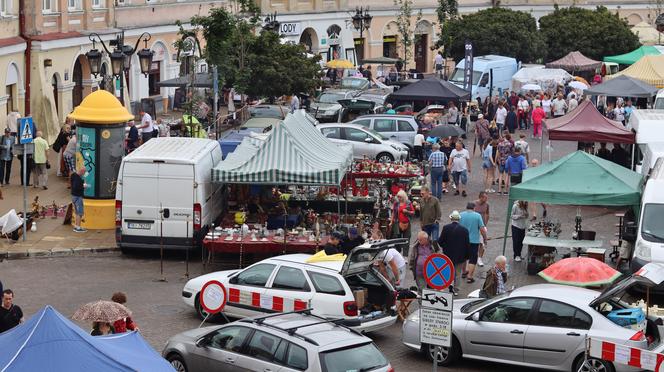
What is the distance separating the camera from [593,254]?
82.6ft

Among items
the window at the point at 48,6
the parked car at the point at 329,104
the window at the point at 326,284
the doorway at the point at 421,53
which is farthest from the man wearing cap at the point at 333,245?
the doorway at the point at 421,53

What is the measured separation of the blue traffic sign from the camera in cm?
1809

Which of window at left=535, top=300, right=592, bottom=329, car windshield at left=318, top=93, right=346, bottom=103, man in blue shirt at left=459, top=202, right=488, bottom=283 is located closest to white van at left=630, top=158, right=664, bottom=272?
man in blue shirt at left=459, top=202, right=488, bottom=283

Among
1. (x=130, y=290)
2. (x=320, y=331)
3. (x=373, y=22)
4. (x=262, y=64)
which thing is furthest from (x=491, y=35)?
(x=320, y=331)

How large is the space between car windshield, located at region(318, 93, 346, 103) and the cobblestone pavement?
16810 millimetres

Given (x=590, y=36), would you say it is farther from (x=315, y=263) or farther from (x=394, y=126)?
(x=315, y=263)

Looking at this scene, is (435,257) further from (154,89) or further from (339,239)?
(154,89)

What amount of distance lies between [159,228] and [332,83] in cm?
3095

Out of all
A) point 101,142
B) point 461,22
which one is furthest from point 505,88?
point 101,142

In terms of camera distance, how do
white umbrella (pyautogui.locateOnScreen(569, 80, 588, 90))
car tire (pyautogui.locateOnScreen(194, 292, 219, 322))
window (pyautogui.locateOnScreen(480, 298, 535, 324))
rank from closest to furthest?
window (pyautogui.locateOnScreen(480, 298, 535, 324)) → car tire (pyautogui.locateOnScreen(194, 292, 219, 322)) → white umbrella (pyautogui.locateOnScreen(569, 80, 588, 90))

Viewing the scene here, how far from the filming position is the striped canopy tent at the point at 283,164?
25844 mm

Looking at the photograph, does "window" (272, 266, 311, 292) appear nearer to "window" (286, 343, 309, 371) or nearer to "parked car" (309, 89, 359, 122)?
"window" (286, 343, 309, 371)

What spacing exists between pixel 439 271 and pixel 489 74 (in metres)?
37.0

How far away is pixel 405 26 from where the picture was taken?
63969mm
